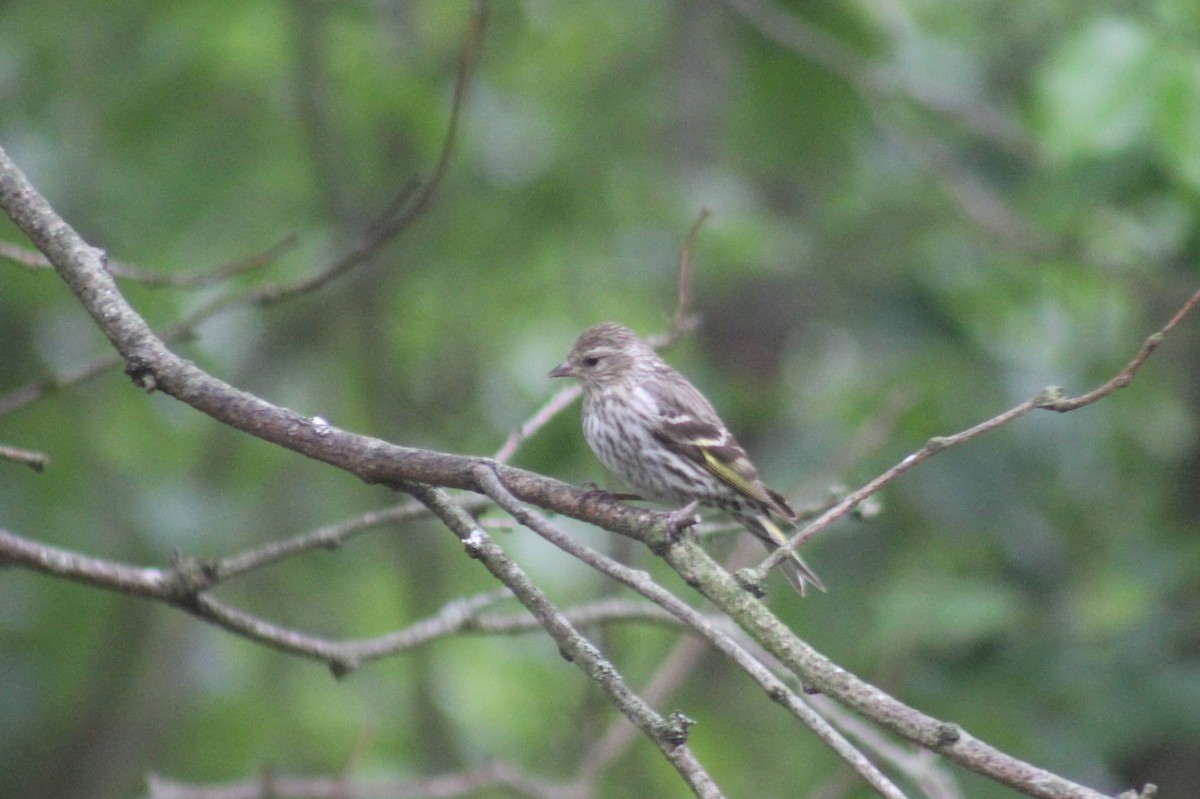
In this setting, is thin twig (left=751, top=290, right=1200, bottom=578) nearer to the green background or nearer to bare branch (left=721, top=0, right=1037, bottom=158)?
the green background

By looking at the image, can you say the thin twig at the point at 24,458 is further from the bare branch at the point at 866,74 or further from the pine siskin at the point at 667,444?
the bare branch at the point at 866,74

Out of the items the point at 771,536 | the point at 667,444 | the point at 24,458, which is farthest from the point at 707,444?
the point at 24,458

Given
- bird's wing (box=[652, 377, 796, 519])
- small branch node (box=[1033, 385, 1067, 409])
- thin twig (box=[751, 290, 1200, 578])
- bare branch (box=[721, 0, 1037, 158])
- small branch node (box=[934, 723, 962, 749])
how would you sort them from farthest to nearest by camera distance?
bare branch (box=[721, 0, 1037, 158])
bird's wing (box=[652, 377, 796, 519])
small branch node (box=[1033, 385, 1067, 409])
thin twig (box=[751, 290, 1200, 578])
small branch node (box=[934, 723, 962, 749])

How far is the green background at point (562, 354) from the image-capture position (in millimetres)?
7684

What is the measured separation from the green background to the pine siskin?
0.83m

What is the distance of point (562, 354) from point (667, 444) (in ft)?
15.0

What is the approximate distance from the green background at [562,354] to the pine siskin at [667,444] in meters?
0.83

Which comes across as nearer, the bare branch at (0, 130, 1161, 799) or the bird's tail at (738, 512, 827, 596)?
the bare branch at (0, 130, 1161, 799)

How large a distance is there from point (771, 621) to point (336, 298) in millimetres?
6932

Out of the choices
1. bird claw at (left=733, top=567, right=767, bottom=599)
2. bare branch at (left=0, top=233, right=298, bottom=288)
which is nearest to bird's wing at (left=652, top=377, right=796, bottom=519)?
bare branch at (left=0, top=233, right=298, bottom=288)

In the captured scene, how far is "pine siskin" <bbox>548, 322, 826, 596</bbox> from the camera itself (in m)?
5.71

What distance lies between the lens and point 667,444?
603cm

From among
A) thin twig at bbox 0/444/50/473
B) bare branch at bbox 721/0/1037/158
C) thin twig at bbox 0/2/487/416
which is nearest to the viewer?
thin twig at bbox 0/444/50/473

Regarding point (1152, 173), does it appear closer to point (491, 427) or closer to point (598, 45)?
point (491, 427)
